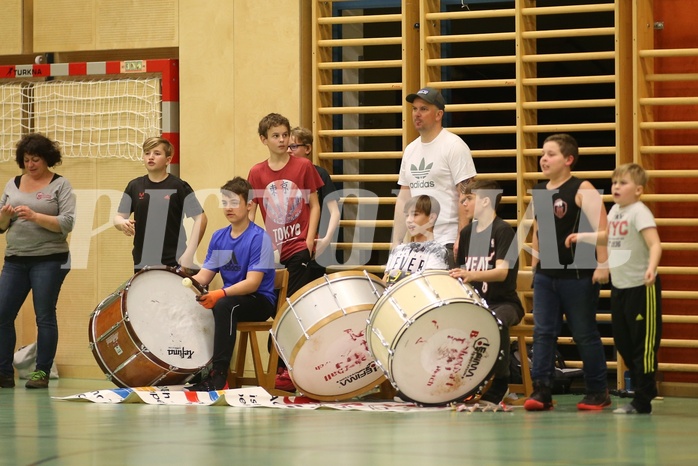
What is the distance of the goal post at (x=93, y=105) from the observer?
8.34m


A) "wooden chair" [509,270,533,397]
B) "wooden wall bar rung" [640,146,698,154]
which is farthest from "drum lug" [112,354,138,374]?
"wooden wall bar rung" [640,146,698,154]

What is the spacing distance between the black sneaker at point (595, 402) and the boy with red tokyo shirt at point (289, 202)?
6.87ft

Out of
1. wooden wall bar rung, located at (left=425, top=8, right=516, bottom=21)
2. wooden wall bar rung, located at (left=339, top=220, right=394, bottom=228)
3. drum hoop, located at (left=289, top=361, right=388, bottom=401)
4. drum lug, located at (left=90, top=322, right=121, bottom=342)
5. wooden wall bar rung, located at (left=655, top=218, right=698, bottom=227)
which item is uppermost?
wooden wall bar rung, located at (left=425, top=8, right=516, bottom=21)

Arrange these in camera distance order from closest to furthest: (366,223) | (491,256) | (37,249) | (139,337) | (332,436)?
(332,436), (491,256), (139,337), (37,249), (366,223)

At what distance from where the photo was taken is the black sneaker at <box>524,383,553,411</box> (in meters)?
5.94

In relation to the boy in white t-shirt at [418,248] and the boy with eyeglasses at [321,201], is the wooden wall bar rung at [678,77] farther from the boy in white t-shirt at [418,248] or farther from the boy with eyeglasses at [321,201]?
the boy with eyeglasses at [321,201]

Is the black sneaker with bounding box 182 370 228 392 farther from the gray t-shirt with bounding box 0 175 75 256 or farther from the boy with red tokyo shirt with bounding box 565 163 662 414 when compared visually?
the boy with red tokyo shirt with bounding box 565 163 662 414

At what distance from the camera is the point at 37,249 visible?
7.59 m

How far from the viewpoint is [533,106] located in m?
7.39

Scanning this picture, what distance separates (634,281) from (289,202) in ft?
8.17

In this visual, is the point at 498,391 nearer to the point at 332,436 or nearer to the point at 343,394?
the point at 343,394

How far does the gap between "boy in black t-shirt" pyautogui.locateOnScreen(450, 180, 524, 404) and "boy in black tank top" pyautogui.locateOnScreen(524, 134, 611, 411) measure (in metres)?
0.21

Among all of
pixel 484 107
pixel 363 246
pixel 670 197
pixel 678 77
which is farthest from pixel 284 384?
pixel 678 77

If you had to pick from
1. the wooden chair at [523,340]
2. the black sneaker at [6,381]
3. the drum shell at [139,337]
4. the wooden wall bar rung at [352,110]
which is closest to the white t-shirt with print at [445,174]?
the wooden chair at [523,340]
